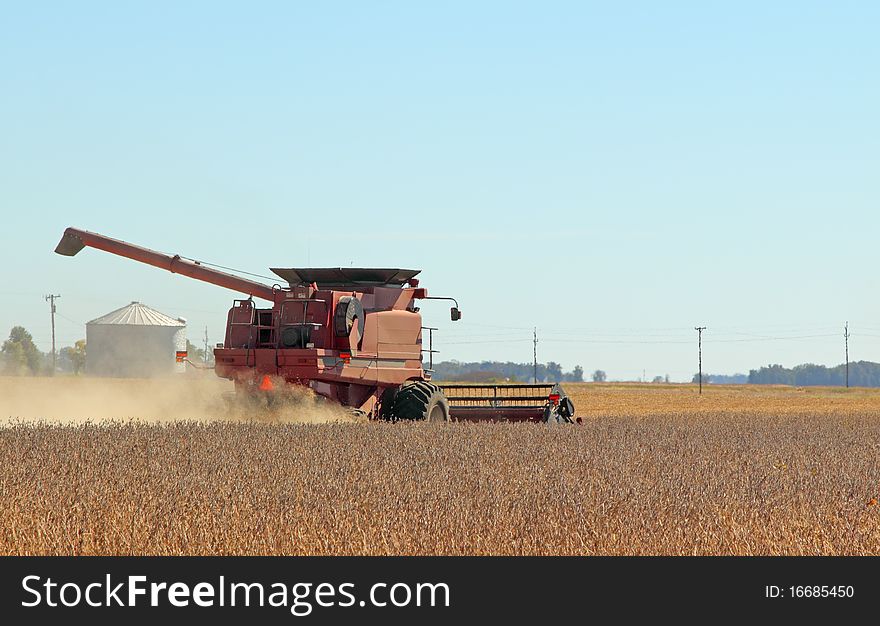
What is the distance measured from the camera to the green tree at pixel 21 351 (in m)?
122

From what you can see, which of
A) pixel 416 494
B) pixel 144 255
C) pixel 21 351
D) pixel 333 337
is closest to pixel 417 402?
pixel 333 337

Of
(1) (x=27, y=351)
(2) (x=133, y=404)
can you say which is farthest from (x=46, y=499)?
(1) (x=27, y=351)

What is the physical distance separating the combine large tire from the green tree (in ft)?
336

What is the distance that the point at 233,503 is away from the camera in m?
9.02

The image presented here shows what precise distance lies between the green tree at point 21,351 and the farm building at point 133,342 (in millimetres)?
34133

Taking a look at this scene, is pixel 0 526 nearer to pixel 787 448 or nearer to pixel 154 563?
pixel 154 563

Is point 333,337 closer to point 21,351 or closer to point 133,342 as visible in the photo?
point 133,342

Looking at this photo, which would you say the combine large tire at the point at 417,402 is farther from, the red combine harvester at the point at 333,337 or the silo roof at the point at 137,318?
the silo roof at the point at 137,318

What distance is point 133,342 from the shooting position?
83.8 meters

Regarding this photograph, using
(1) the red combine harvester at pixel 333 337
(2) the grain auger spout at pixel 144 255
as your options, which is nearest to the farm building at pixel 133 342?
(2) the grain auger spout at pixel 144 255

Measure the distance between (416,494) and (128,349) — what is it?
76375 millimetres

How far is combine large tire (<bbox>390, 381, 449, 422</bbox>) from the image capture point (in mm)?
19344

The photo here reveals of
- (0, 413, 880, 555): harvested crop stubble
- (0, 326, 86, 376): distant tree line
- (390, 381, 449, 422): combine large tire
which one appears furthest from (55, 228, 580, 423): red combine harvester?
(0, 326, 86, 376): distant tree line

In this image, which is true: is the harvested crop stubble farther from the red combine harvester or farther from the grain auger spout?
the grain auger spout
